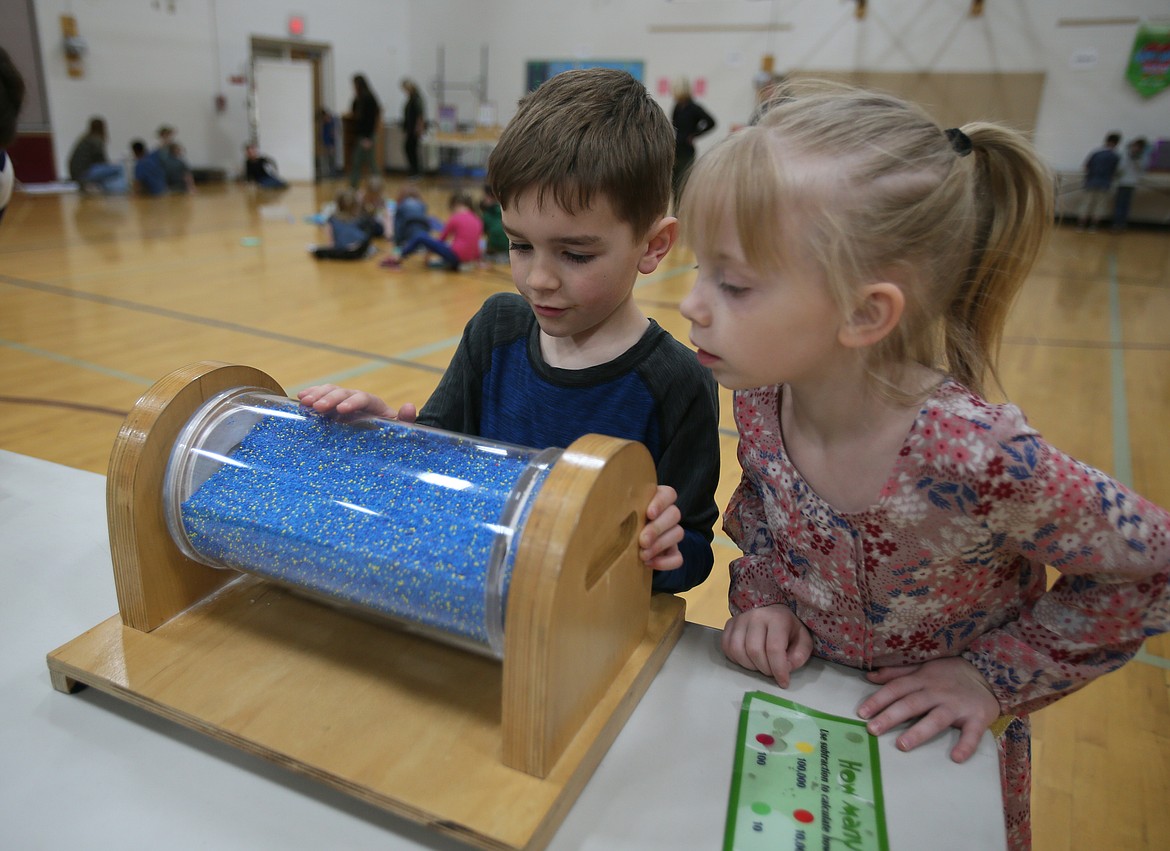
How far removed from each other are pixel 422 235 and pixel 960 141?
5.43m

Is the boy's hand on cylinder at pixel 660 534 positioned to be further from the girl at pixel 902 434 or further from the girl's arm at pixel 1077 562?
the girl's arm at pixel 1077 562

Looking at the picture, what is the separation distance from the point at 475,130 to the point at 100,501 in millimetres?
11183

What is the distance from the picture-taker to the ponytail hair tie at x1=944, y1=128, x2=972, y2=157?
734 millimetres

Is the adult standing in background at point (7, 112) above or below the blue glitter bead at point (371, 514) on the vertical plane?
above

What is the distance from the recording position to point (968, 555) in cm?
75

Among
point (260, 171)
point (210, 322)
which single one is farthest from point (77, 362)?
point (260, 171)

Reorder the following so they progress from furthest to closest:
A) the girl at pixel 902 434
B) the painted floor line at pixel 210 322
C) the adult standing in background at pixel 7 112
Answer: the painted floor line at pixel 210 322, the adult standing in background at pixel 7 112, the girl at pixel 902 434

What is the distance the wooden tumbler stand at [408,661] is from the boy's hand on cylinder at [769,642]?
0.20ft

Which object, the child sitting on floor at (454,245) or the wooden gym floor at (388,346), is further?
the child sitting on floor at (454,245)

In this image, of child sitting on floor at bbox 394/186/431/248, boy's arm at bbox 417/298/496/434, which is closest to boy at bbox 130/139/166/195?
child sitting on floor at bbox 394/186/431/248

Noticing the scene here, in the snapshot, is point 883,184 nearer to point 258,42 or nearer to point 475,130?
point 475,130

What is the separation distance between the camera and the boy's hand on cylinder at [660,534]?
706 mm

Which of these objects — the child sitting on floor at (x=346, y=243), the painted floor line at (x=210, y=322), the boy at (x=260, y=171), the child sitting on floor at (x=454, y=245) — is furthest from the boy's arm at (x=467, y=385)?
the boy at (x=260, y=171)

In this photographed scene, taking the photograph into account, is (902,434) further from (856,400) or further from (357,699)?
(357,699)
